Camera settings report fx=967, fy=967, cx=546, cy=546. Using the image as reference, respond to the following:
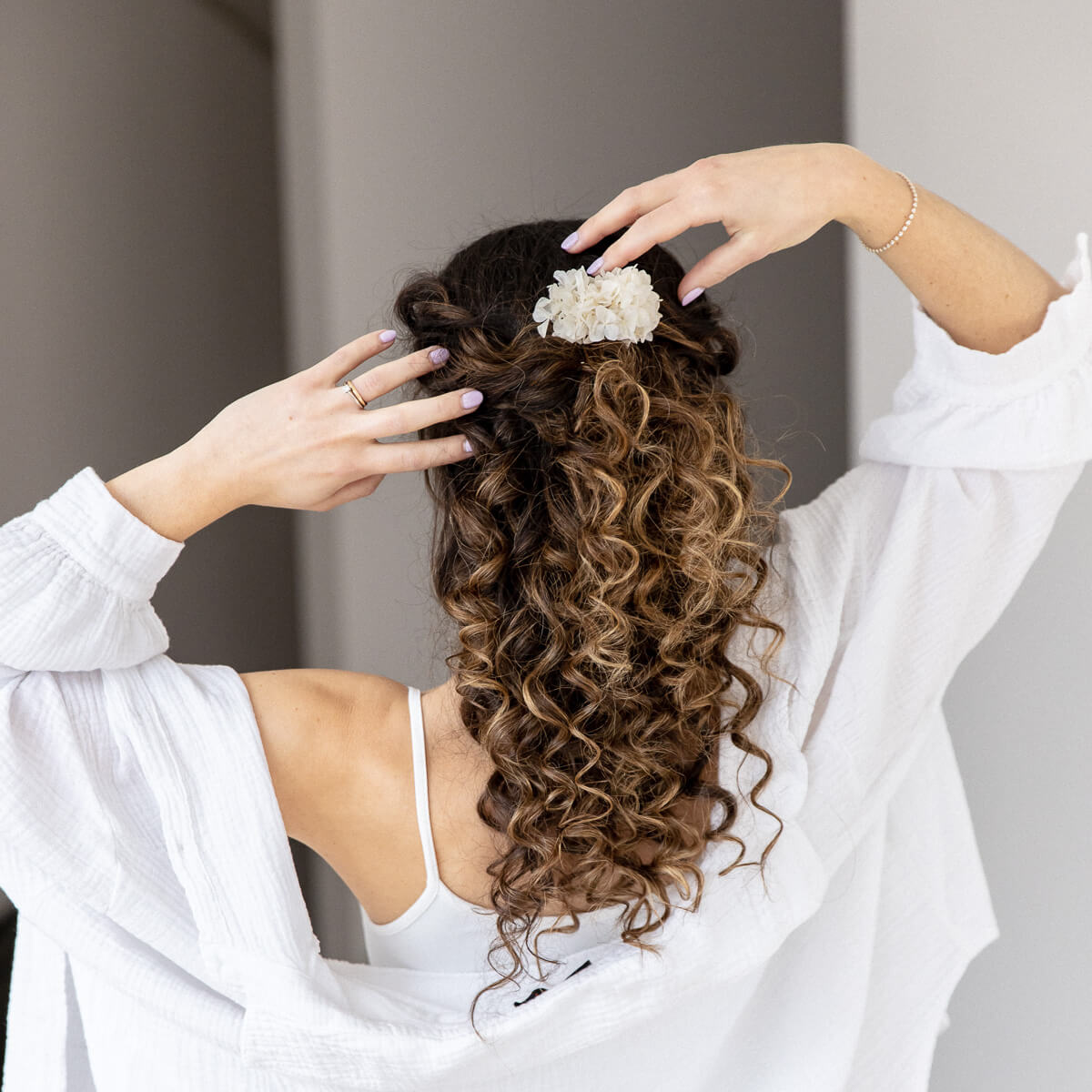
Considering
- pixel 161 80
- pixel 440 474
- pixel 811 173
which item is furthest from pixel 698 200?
pixel 161 80

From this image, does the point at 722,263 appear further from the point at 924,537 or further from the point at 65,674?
the point at 65,674

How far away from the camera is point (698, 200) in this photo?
0.81 meters

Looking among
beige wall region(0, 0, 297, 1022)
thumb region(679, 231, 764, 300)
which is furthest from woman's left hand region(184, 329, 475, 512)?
beige wall region(0, 0, 297, 1022)

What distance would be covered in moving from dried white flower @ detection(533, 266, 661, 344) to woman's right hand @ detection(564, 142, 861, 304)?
0.02 m

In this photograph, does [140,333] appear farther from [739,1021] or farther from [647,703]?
[739,1021]

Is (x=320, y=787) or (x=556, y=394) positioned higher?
(x=556, y=394)

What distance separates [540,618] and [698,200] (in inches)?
15.1

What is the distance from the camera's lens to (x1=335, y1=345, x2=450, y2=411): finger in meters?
0.80

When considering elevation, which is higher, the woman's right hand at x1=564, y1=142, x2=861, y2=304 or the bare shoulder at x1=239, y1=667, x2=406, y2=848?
the woman's right hand at x1=564, y1=142, x2=861, y2=304

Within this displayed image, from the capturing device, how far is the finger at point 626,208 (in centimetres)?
79

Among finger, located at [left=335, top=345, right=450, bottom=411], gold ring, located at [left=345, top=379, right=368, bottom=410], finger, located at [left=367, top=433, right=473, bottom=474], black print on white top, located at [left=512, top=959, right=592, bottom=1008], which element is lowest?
black print on white top, located at [left=512, top=959, right=592, bottom=1008]

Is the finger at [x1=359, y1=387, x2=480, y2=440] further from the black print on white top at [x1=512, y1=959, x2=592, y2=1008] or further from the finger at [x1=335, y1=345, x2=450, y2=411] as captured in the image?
the black print on white top at [x1=512, y1=959, x2=592, y2=1008]

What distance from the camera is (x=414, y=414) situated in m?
0.79

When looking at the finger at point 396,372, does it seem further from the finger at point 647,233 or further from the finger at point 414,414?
the finger at point 647,233
